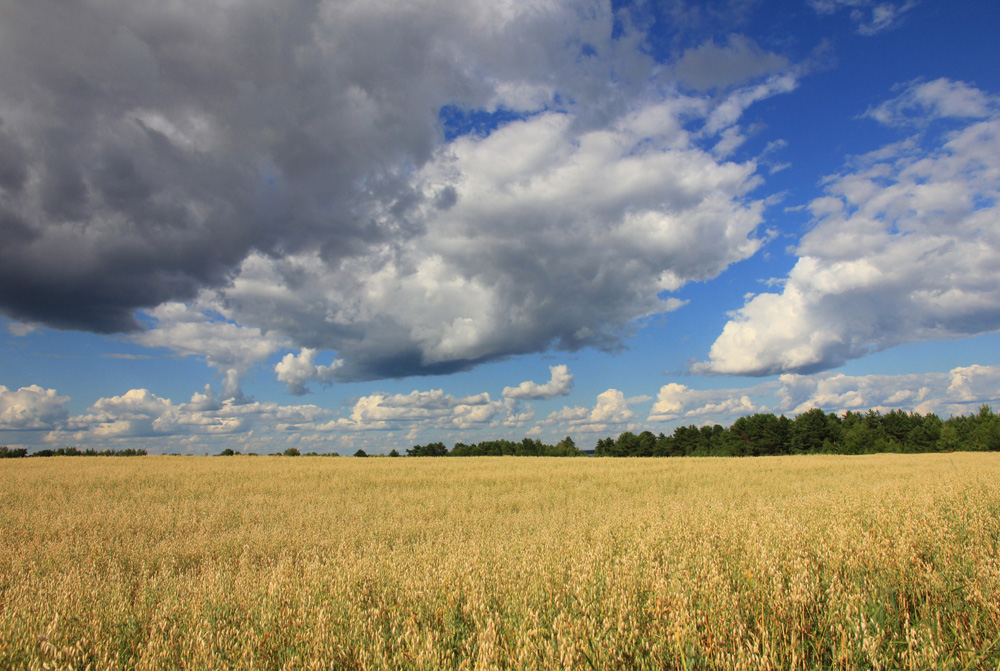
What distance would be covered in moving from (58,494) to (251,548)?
11.9 m

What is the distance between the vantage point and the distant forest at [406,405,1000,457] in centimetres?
6412

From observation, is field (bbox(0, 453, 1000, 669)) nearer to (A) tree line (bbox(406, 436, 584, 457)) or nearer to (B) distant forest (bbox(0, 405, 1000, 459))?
(B) distant forest (bbox(0, 405, 1000, 459))

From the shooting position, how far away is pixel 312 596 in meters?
4.19

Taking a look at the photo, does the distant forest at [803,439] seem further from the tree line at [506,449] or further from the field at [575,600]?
the field at [575,600]

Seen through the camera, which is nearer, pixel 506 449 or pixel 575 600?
pixel 575 600

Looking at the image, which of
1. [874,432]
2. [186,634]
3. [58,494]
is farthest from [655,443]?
[186,634]

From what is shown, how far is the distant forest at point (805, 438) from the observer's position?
210 feet

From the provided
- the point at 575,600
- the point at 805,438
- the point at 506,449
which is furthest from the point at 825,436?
the point at 575,600

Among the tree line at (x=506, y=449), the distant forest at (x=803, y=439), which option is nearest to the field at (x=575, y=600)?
the distant forest at (x=803, y=439)

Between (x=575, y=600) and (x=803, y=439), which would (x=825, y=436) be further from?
(x=575, y=600)

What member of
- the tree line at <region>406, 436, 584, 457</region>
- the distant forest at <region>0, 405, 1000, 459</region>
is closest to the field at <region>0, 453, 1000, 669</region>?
the distant forest at <region>0, 405, 1000, 459</region>

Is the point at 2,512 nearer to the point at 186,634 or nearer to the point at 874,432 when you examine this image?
the point at 186,634

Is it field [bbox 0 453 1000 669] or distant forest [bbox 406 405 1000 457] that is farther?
distant forest [bbox 406 405 1000 457]

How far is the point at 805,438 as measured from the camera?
73.8 metres
